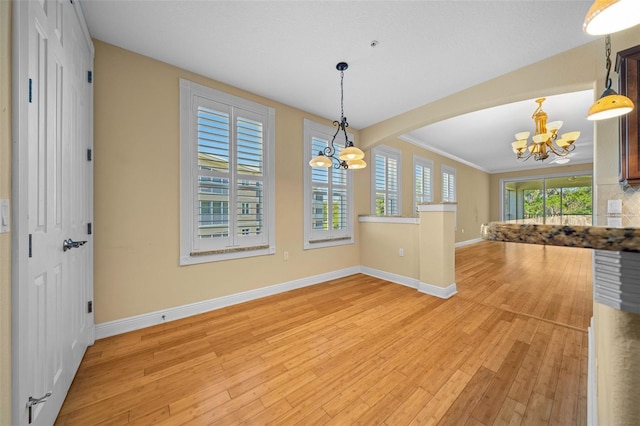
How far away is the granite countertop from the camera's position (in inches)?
14.1

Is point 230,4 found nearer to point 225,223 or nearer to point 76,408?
point 225,223

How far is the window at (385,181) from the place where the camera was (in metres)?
4.63

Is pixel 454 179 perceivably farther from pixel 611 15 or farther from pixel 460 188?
pixel 611 15

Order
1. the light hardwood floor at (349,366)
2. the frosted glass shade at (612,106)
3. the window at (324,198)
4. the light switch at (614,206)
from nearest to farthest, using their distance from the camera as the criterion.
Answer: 1. the light hardwood floor at (349,366)
2. the frosted glass shade at (612,106)
3. the light switch at (614,206)
4. the window at (324,198)

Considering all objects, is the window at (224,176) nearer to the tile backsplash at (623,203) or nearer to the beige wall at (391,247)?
the beige wall at (391,247)

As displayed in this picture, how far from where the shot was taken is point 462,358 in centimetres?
184

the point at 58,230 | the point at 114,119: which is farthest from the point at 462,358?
the point at 114,119

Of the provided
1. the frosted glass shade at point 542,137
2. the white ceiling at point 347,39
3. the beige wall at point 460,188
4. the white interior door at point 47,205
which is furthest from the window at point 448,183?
the white interior door at point 47,205

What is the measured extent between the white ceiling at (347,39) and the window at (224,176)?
0.32 m

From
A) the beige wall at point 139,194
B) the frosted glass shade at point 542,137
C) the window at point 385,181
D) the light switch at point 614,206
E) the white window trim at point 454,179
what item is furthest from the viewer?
the white window trim at point 454,179

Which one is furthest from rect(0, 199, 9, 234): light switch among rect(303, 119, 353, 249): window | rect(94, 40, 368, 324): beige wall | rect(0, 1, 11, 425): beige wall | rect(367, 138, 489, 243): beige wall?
rect(367, 138, 489, 243): beige wall

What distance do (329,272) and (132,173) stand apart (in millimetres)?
2882

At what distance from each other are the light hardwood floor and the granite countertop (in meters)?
1.35

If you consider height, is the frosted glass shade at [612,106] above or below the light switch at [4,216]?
above
